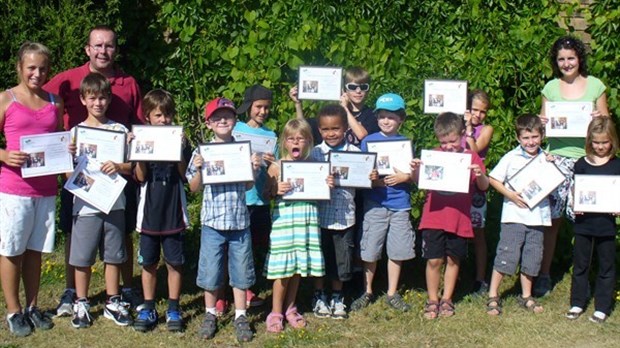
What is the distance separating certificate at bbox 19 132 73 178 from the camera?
18.8 feet

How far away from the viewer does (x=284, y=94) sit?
7.62 metres

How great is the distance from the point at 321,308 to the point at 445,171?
1400mm

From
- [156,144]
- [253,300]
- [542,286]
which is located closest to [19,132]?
[156,144]

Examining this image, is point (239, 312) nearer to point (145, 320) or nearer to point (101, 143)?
point (145, 320)

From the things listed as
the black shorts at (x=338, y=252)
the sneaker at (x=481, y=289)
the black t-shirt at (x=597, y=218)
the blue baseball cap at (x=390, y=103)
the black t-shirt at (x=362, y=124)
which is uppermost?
the blue baseball cap at (x=390, y=103)

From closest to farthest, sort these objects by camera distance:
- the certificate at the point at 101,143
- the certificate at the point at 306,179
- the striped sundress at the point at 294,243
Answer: the certificate at the point at 101,143 → the certificate at the point at 306,179 → the striped sundress at the point at 294,243

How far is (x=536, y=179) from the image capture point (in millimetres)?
6277

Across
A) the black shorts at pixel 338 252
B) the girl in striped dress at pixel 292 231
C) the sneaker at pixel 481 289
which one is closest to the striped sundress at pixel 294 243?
the girl in striped dress at pixel 292 231

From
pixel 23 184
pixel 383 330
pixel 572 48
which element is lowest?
pixel 383 330

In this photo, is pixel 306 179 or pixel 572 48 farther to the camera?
pixel 572 48

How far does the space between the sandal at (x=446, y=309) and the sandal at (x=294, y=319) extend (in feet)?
3.48

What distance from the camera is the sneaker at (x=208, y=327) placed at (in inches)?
238

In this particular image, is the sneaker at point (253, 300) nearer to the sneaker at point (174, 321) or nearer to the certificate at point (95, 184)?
the sneaker at point (174, 321)

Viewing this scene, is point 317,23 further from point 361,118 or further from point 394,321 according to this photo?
point 394,321
